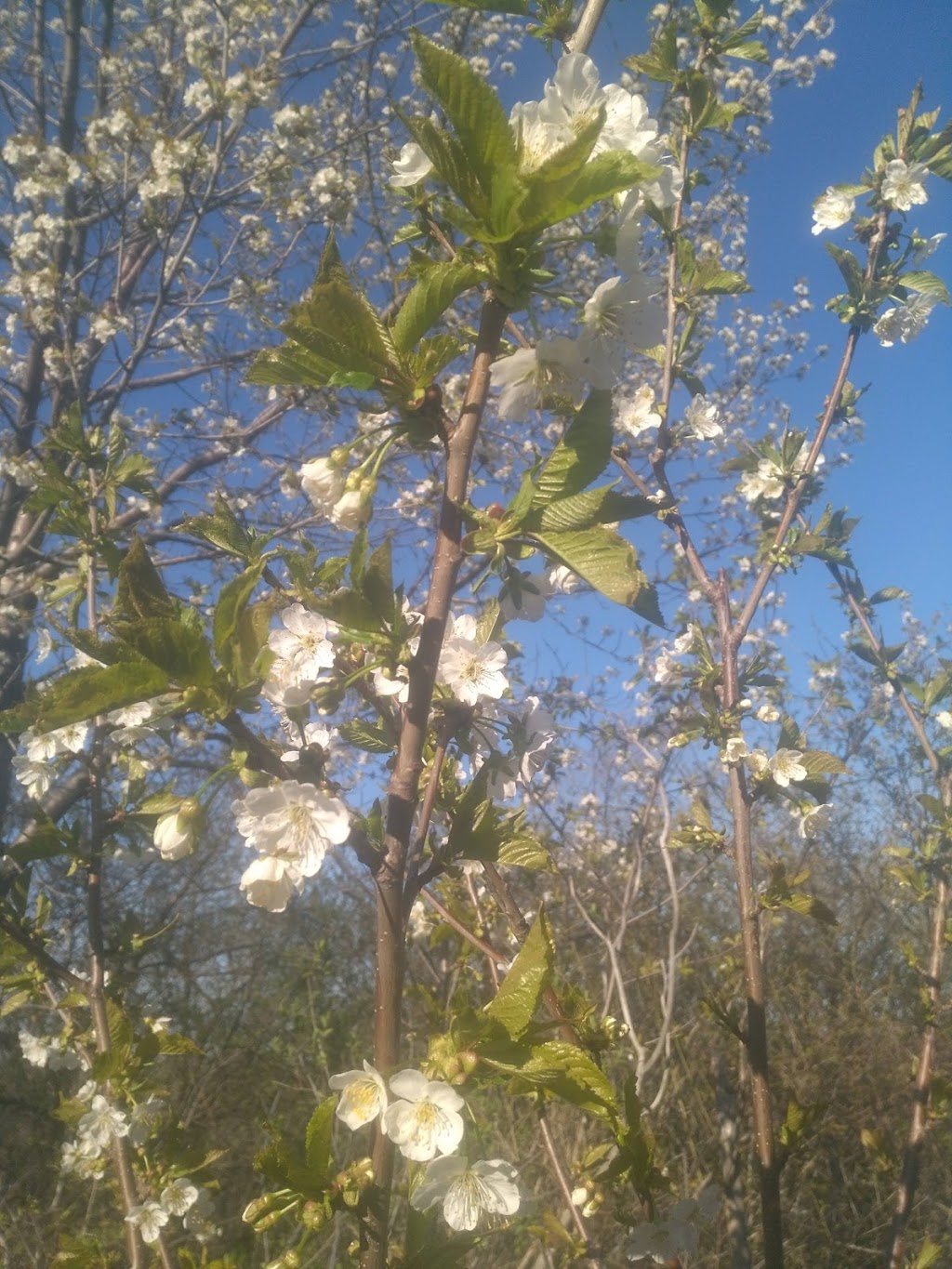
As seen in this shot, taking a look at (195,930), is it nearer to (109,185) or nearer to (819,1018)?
(819,1018)

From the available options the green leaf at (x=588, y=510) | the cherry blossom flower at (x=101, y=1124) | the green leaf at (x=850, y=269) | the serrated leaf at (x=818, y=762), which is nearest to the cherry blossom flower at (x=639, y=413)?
the green leaf at (x=850, y=269)

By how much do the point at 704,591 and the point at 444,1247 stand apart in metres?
1.58

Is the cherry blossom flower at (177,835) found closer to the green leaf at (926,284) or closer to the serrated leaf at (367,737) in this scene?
the serrated leaf at (367,737)

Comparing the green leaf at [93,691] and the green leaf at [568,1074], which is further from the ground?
the green leaf at [93,691]

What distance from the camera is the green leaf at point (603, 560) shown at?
28.6 inches

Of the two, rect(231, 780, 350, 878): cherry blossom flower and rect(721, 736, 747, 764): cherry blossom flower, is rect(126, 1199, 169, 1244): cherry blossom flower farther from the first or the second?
rect(721, 736, 747, 764): cherry blossom flower

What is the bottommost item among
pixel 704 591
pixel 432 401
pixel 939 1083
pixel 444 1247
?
pixel 444 1247

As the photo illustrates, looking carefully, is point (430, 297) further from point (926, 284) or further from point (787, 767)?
point (926, 284)

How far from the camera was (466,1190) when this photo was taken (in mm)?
854

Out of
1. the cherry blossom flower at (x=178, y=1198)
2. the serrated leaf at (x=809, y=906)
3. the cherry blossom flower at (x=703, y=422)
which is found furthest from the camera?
the cherry blossom flower at (x=703, y=422)

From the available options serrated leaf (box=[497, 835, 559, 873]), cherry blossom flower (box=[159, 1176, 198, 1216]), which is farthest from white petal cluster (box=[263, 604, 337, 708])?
cherry blossom flower (box=[159, 1176, 198, 1216])

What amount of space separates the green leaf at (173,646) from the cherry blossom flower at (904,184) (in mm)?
2222

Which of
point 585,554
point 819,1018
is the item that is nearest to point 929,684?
point 585,554

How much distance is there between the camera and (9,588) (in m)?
5.20
